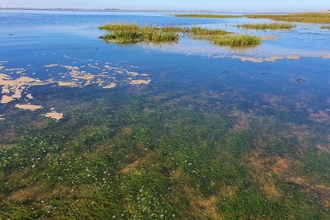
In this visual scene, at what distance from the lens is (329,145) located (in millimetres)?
8016

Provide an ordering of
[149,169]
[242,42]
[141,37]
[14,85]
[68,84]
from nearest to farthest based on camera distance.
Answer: [149,169], [14,85], [68,84], [242,42], [141,37]

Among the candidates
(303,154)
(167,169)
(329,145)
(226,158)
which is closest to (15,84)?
(167,169)

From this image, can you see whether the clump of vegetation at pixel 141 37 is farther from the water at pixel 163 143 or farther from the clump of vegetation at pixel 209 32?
the water at pixel 163 143

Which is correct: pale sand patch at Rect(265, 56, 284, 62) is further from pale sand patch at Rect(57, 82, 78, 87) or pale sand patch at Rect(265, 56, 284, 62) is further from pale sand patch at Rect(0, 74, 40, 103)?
pale sand patch at Rect(0, 74, 40, 103)

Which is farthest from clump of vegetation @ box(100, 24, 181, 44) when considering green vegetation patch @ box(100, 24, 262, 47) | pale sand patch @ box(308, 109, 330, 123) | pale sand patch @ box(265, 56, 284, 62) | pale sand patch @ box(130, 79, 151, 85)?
pale sand patch @ box(308, 109, 330, 123)

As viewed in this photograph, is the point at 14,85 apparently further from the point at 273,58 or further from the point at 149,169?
the point at 273,58

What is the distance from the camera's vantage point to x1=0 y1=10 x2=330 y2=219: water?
18.5 ft

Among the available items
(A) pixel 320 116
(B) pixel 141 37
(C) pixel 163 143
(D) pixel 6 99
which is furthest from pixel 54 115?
(B) pixel 141 37

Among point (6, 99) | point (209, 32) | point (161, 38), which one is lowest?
point (6, 99)

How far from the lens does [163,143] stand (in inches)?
321

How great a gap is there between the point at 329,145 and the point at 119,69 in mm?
13027

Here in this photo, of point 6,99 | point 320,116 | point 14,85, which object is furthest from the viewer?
point 14,85

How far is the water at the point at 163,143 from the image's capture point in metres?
5.64

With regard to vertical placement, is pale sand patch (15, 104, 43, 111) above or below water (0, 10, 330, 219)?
above
